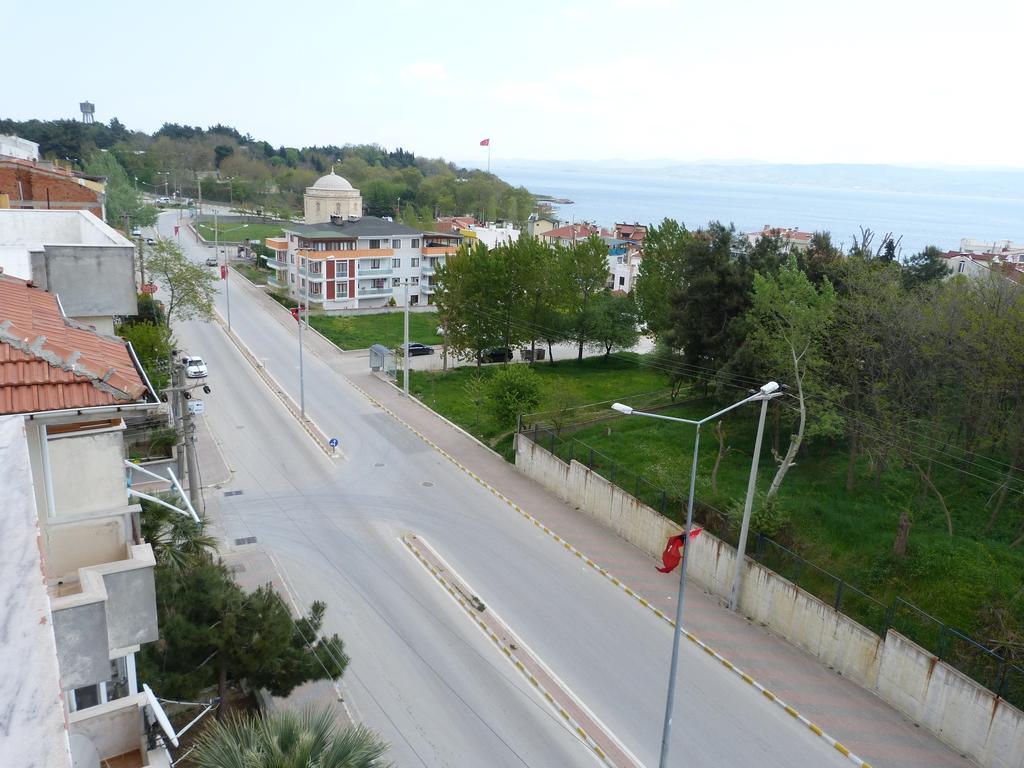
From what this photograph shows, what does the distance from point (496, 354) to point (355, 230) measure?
20.4 m

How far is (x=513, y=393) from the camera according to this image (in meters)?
28.9

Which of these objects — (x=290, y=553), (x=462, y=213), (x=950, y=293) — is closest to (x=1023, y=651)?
(x=950, y=293)

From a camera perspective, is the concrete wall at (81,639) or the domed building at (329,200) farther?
the domed building at (329,200)

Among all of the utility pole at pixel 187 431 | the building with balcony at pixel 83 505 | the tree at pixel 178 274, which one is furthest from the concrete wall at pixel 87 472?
the tree at pixel 178 274

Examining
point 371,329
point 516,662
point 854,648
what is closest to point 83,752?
point 516,662

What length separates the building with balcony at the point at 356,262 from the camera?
55.6 m

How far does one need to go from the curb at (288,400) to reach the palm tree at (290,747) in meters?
20.6

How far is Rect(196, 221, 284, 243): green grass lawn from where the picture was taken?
9000 centimetres

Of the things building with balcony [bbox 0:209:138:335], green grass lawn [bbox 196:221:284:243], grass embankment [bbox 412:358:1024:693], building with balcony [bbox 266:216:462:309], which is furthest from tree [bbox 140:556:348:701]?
→ green grass lawn [bbox 196:221:284:243]

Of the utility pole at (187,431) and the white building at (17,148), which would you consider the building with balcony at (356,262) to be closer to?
the white building at (17,148)

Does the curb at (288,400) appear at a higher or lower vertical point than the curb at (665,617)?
higher

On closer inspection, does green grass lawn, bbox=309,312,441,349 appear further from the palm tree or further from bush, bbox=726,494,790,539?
the palm tree

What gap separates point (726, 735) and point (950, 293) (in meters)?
15.8

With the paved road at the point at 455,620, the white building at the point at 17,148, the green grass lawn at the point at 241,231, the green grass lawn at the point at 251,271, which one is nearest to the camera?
the paved road at the point at 455,620
